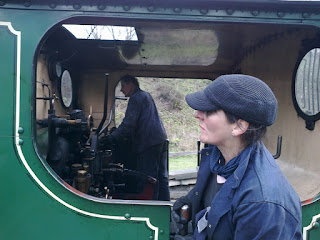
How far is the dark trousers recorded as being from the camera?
3801mm

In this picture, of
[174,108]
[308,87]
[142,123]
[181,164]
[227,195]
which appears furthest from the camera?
[174,108]

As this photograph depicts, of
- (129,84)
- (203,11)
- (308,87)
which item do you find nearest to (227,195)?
(203,11)

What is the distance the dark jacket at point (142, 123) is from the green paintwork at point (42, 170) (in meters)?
1.96

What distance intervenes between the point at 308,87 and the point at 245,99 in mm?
1950

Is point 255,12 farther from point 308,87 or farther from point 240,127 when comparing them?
point 308,87

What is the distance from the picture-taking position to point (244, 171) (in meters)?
1.11

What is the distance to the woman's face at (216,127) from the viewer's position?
1.18 meters

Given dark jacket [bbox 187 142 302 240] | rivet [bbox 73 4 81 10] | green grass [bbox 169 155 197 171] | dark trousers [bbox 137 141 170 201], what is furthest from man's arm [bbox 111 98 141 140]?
green grass [bbox 169 155 197 171]

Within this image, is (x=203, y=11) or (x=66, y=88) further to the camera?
(x=66, y=88)

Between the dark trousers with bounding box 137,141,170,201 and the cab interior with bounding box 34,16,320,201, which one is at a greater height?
the cab interior with bounding box 34,16,320,201

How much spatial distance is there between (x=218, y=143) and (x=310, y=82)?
1889 mm

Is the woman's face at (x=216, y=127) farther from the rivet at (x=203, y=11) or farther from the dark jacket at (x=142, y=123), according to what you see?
the dark jacket at (x=142, y=123)

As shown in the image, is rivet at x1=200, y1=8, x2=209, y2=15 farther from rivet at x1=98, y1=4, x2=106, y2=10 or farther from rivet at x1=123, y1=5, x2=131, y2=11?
rivet at x1=98, y1=4, x2=106, y2=10

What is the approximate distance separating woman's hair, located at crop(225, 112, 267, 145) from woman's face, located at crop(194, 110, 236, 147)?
0.02 meters
